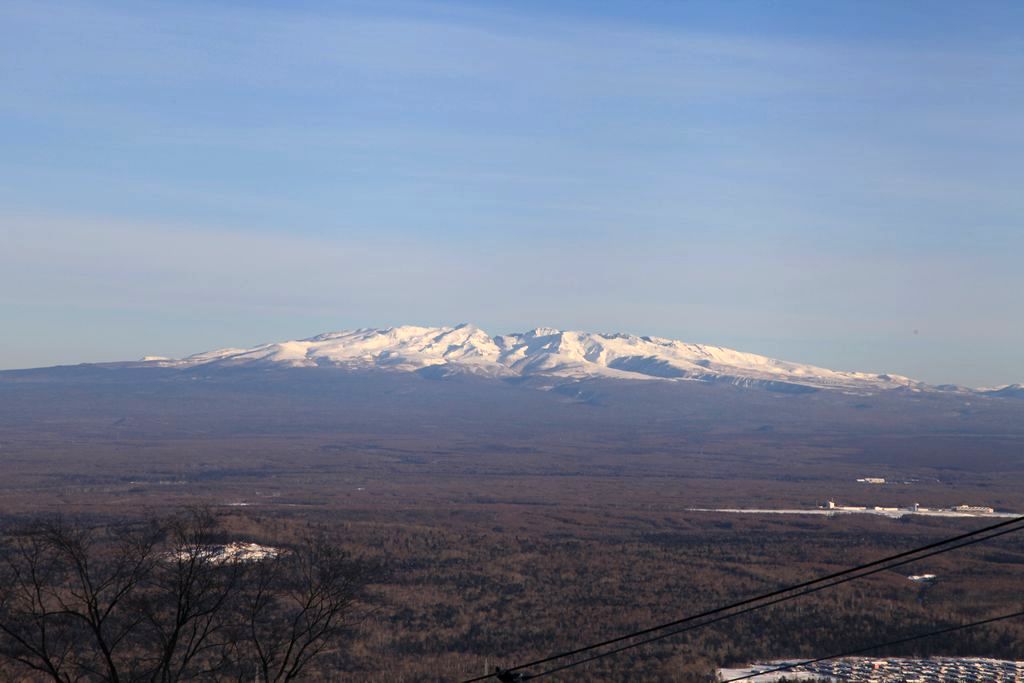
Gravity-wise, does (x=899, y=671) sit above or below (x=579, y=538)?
above

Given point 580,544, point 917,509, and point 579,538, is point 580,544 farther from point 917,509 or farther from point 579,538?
point 917,509

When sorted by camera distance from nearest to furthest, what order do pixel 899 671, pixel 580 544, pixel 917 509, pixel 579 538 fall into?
pixel 899 671
pixel 580 544
pixel 579 538
pixel 917 509

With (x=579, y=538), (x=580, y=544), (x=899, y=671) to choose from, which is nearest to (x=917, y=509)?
(x=579, y=538)

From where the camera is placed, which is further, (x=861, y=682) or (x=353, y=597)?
(x=861, y=682)

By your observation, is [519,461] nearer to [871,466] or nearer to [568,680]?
[871,466]

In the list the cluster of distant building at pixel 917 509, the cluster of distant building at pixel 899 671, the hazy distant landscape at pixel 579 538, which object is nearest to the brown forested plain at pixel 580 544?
the hazy distant landscape at pixel 579 538

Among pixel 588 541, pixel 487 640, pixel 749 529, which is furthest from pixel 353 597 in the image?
pixel 749 529

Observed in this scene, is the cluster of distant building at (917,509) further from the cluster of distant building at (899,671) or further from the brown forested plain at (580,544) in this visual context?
the cluster of distant building at (899,671)

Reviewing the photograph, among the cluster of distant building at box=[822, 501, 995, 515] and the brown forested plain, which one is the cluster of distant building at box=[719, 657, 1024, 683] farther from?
the cluster of distant building at box=[822, 501, 995, 515]
